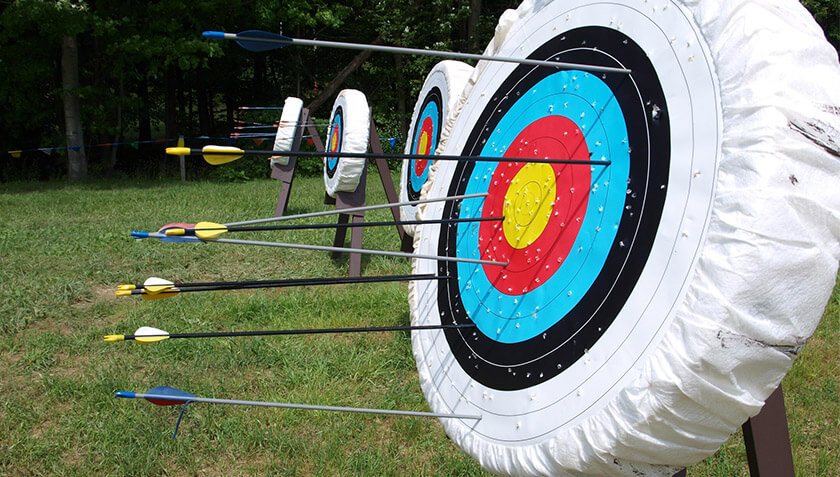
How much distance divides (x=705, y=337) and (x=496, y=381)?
0.54m

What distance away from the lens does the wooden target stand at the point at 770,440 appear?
1031 mm

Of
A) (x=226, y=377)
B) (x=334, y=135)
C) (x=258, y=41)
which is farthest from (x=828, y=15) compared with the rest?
(x=258, y=41)

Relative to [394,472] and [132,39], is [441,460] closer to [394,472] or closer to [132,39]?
[394,472]

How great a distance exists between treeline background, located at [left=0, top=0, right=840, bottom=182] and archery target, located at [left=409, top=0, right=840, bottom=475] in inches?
345

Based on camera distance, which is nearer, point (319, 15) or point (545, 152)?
point (545, 152)

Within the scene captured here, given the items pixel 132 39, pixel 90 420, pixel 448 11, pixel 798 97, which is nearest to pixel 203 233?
pixel 798 97

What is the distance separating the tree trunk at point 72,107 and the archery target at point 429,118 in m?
7.61

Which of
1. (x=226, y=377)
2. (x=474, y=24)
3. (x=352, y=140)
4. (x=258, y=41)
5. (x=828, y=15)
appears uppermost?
(x=828, y=15)

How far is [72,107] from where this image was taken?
10281 millimetres

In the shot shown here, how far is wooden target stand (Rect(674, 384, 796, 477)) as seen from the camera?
103 cm

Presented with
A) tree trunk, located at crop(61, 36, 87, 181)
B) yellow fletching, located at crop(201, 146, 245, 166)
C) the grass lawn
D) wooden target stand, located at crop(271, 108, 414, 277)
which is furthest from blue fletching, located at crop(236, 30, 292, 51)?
tree trunk, located at crop(61, 36, 87, 181)

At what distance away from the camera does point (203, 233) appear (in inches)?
38.2

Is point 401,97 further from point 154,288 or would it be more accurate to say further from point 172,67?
point 154,288

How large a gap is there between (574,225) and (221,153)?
0.65m
